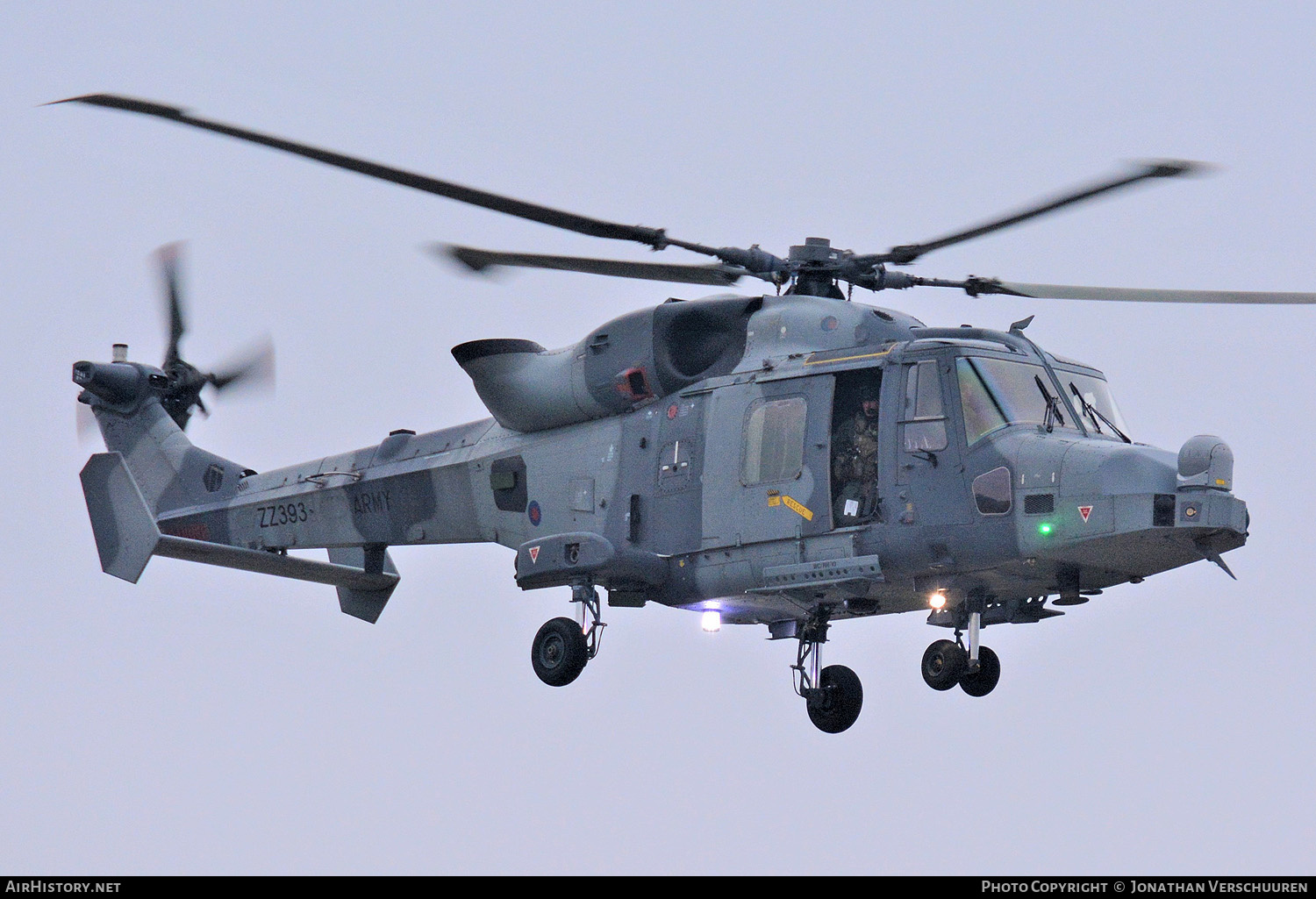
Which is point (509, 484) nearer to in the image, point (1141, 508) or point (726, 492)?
point (726, 492)

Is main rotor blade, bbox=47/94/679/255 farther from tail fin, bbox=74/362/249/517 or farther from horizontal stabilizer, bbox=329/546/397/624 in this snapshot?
tail fin, bbox=74/362/249/517

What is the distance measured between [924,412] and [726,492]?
81.5 inches

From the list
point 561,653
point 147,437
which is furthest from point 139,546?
point 561,653

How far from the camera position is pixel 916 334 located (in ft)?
56.9

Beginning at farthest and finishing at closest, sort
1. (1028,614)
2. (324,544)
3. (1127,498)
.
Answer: (324,544), (1028,614), (1127,498)

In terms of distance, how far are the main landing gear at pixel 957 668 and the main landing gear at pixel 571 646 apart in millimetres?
3109

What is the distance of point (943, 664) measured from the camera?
18.2 metres

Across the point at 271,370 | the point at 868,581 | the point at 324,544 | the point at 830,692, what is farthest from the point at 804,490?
the point at 271,370

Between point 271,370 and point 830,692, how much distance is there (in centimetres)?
870

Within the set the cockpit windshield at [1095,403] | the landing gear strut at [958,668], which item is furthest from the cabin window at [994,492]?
the landing gear strut at [958,668]

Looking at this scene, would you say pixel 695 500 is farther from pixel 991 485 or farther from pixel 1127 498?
pixel 1127 498

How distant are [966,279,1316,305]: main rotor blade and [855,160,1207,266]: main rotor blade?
0.88 m

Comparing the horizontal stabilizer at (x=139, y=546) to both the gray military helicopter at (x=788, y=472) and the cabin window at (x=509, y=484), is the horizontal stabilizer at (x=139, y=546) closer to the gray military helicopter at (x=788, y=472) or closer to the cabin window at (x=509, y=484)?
the gray military helicopter at (x=788, y=472)

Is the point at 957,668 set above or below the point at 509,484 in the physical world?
below
